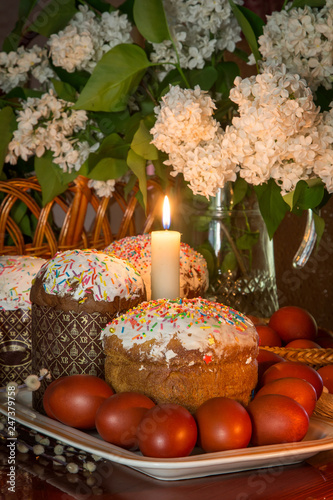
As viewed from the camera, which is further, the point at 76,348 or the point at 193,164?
the point at 193,164

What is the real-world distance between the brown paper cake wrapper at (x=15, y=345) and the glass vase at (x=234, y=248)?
36 cm

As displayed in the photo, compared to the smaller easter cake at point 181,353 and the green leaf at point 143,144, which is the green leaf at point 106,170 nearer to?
the green leaf at point 143,144

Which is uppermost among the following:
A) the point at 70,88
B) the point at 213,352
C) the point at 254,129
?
the point at 70,88

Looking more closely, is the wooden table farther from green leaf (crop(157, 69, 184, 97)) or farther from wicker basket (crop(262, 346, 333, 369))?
green leaf (crop(157, 69, 184, 97))

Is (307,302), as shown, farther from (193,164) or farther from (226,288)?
(193,164)

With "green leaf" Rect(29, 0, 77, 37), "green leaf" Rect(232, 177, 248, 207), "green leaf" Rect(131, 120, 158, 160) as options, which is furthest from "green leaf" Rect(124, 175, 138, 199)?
"green leaf" Rect(29, 0, 77, 37)

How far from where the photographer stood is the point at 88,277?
74cm

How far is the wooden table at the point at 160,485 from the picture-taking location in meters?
0.55

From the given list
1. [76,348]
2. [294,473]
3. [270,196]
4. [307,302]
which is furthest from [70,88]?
[294,473]

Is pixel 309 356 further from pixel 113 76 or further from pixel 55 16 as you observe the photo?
pixel 55 16

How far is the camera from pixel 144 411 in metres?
0.61

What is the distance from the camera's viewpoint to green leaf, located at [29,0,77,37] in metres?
1.19

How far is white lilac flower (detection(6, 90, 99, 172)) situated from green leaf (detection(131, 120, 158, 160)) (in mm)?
127

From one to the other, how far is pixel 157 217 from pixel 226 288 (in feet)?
0.87
